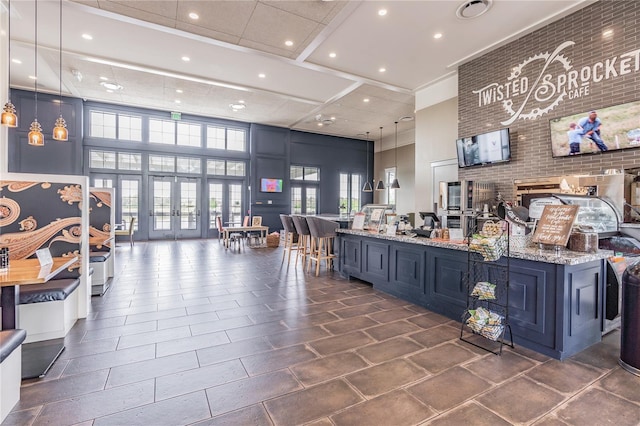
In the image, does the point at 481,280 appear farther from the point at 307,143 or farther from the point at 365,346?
the point at 307,143

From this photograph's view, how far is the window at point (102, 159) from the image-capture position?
31.7ft

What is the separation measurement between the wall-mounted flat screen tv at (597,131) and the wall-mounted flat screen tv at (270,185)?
348 inches

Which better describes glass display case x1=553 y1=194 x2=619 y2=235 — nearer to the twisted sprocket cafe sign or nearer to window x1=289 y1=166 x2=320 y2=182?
the twisted sprocket cafe sign

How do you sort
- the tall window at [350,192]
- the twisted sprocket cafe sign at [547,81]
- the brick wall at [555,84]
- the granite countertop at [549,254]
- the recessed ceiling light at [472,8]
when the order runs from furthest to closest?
the tall window at [350,192]
the recessed ceiling light at [472,8]
the twisted sprocket cafe sign at [547,81]
the brick wall at [555,84]
the granite countertop at [549,254]

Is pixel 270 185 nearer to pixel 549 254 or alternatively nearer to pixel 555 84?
pixel 555 84

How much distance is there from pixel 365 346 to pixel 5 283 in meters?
2.69

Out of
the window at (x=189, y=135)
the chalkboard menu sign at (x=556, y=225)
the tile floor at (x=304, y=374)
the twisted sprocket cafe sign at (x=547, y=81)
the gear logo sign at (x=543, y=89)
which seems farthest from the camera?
the window at (x=189, y=135)

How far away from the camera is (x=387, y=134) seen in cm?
1297

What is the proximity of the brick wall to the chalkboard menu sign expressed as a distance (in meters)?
2.52

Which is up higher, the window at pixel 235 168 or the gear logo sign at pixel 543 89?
the gear logo sign at pixel 543 89

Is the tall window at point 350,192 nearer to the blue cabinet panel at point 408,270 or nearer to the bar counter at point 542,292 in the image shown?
the blue cabinet panel at point 408,270

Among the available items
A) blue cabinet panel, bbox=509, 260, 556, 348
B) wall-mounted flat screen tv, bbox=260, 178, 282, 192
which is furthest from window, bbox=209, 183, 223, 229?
blue cabinet panel, bbox=509, 260, 556, 348

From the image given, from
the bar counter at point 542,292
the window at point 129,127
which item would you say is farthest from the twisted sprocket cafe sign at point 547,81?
the window at point 129,127

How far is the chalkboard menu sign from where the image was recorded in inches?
102
